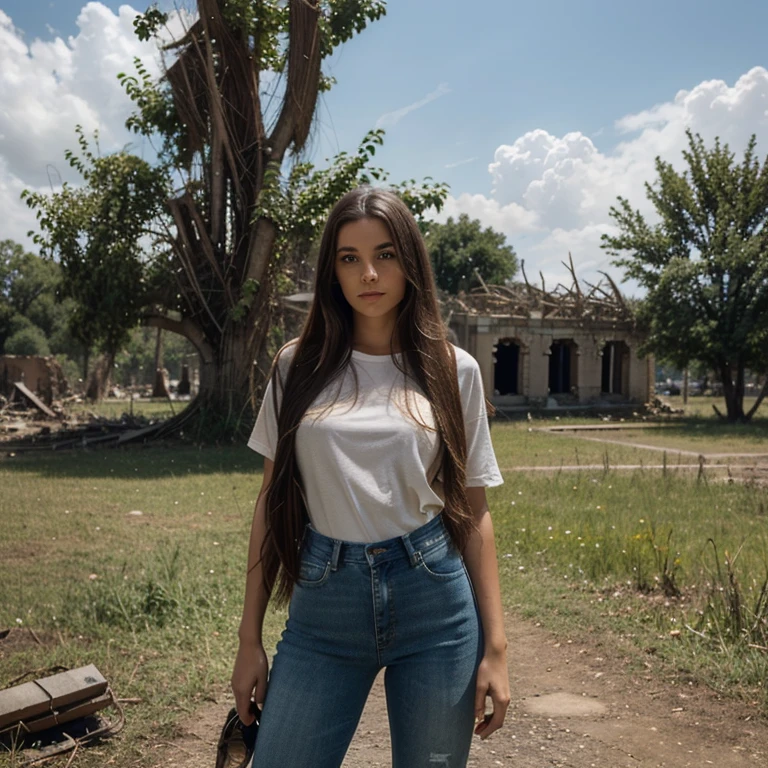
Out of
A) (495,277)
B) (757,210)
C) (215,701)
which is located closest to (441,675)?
(215,701)

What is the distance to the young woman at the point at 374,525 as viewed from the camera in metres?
1.78

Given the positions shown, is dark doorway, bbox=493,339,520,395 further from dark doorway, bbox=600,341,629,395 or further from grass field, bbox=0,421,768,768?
grass field, bbox=0,421,768,768

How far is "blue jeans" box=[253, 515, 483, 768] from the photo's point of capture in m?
1.75

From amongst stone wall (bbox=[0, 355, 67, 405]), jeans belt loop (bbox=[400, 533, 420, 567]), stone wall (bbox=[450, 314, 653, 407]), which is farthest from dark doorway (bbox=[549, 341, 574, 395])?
jeans belt loop (bbox=[400, 533, 420, 567])

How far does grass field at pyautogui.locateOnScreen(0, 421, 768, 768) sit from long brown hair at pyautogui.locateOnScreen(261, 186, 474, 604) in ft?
6.61

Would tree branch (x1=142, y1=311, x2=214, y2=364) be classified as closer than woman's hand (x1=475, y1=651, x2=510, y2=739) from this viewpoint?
No

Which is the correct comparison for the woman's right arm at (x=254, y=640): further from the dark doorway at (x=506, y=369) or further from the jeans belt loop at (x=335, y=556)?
the dark doorway at (x=506, y=369)

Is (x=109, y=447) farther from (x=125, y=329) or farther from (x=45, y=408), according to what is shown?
(x=45, y=408)

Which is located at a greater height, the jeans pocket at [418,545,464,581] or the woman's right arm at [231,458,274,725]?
the jeans pocket at [418,545,464,581]

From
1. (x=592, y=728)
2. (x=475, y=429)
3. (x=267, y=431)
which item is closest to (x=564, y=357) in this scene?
(x=592, y=728)

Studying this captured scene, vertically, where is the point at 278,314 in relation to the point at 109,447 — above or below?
above

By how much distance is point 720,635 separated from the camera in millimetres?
4461

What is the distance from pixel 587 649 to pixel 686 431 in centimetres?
1629

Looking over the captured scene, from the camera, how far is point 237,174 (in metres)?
15.0
